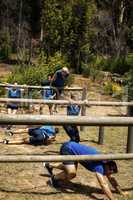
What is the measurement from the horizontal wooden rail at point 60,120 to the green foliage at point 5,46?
26394 mm

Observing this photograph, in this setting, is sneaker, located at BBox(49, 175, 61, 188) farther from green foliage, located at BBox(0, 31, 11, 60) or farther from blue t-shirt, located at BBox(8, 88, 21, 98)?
green foliage, located at BBox(0, 31, 11, 60)

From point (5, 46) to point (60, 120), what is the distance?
92.2ft

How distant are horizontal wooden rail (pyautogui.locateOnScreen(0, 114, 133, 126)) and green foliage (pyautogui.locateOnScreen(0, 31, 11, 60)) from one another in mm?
26394

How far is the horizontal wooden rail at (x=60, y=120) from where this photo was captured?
16.0ft

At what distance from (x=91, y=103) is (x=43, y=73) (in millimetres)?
7380

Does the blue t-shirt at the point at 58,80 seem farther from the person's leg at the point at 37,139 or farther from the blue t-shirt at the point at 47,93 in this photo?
the person's leg at the point at 37,139

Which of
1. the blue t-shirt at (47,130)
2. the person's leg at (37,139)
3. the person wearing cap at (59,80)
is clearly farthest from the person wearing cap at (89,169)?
the person wearing cap at (59,80)

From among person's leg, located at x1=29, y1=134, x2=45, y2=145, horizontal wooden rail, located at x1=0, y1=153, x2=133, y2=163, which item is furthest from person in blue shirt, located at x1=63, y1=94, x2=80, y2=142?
horizontal wooden rail, located at x1=0, y1=153, x2=133, y2=163

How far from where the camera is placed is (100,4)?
36125 mm

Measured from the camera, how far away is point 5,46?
3281 cm

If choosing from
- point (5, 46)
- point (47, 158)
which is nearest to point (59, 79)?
point (47, 158)

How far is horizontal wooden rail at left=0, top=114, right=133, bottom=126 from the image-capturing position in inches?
192

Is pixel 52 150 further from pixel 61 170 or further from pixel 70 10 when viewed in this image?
pixel 70 10

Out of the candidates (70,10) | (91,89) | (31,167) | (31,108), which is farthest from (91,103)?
(70,10)
